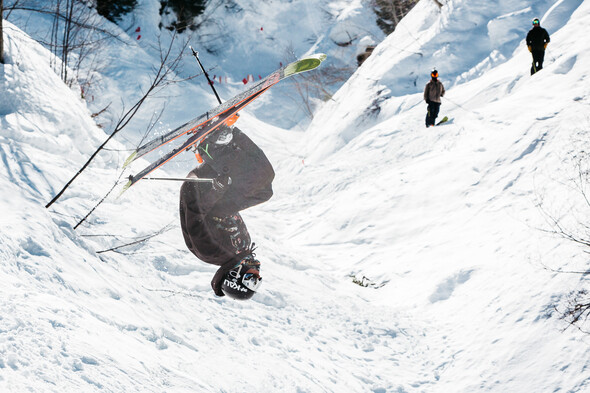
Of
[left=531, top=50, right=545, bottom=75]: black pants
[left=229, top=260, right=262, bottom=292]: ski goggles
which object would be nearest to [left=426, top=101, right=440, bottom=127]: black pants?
[left=531, top=50, right=545, bottom=75]: black pants

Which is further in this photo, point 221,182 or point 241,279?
point 241,279

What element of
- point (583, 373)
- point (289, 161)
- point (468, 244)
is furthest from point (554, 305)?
point (289, 161)

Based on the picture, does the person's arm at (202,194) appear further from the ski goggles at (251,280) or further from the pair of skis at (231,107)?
the ski goggles at (251,280)

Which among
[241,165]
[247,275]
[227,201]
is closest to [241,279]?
[247,275]

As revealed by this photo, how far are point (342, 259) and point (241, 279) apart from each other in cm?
788

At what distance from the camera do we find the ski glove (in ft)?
12.7

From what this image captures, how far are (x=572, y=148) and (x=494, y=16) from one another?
883 centimetres

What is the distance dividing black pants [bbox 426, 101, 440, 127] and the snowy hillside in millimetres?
450

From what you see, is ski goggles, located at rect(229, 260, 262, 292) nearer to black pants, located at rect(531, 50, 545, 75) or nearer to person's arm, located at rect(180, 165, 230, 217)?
person's arm, located at rect(180, 165, 230, 217)

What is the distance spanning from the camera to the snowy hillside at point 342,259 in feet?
17.6

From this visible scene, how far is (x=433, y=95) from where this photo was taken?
14602 mm

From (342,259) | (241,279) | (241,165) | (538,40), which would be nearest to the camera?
(241,165)

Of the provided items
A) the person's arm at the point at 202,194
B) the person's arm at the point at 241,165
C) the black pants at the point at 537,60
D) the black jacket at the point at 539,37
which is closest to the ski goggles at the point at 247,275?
the person's arm at the point at 202,194

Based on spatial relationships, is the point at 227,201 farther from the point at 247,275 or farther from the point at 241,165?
the point at 247,275
